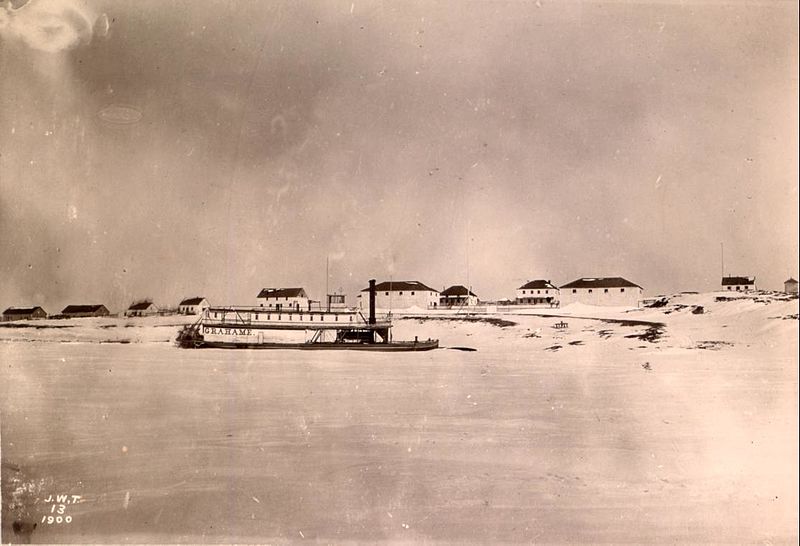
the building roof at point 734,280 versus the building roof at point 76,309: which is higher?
the building roof at point 734,280

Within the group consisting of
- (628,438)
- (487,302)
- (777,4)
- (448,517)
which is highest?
(777,4)

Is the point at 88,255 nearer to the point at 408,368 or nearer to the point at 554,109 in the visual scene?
the point at 408,368

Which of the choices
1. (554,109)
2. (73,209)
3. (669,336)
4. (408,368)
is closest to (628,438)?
(669,336)

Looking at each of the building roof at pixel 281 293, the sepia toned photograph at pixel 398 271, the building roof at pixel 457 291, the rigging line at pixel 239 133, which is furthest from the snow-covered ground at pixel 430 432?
the rigging line at pixel 239 133

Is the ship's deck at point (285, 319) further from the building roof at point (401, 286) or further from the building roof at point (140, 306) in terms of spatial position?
the building roof at point (140, 306)

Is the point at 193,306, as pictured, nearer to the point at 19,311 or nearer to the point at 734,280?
the point at 19,311
